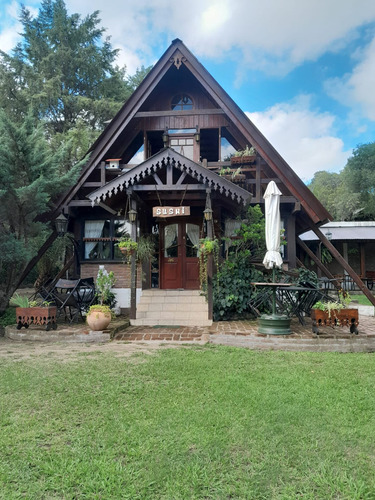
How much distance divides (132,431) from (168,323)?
524 cm

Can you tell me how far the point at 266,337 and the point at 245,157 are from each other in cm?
504

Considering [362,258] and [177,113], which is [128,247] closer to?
[177,113]

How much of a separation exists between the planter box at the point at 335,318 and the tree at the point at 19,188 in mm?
6274

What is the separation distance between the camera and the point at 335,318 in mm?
6449

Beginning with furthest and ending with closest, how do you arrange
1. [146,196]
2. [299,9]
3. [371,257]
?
[371,257]
[299,9]
[146,196]

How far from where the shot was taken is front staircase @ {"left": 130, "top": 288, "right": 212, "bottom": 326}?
8266mm

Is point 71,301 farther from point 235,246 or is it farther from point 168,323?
point 235,246

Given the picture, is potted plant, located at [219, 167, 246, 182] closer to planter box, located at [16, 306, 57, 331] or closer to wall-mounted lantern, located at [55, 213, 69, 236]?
wall-mounted lantern, located at [55, 213, 69, 236]

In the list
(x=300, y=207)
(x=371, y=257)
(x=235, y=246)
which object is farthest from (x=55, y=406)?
(x=371, y=257)

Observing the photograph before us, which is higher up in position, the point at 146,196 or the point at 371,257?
the point at 146,196

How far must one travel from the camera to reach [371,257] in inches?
731

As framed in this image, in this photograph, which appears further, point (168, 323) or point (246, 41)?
point (246, 41)

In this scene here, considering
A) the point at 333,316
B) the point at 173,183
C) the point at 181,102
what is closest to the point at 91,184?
the point at 173,183

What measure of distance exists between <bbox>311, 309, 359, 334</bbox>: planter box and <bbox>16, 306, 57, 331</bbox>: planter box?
206 inches
